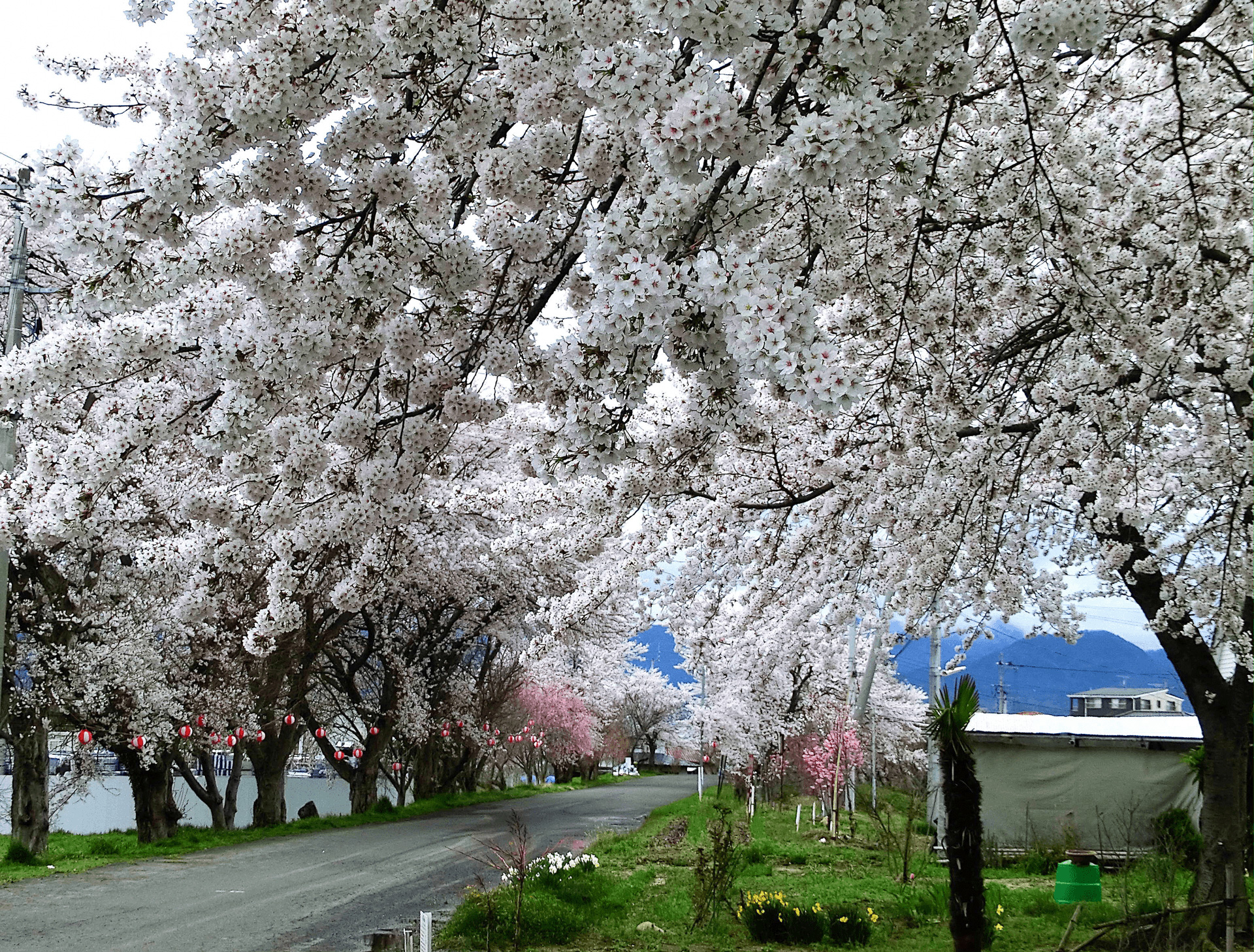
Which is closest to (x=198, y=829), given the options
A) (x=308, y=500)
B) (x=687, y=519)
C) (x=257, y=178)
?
(x=687, y=519)

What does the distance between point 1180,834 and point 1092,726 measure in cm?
367

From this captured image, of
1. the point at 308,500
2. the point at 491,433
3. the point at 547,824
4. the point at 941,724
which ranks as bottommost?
the point at 547,824

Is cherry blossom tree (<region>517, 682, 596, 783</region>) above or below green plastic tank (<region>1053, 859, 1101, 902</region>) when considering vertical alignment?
below

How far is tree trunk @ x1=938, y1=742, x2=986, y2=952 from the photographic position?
6.84m

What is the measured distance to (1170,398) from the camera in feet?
22.6

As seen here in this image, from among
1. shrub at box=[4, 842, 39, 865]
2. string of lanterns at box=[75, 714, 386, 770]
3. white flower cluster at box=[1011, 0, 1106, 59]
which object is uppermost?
white flower cluster at box=[1011, 0, 1106, 59]

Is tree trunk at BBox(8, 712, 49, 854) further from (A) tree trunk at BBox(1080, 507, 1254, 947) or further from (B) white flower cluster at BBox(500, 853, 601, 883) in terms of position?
(A) tree trunk at BBox(1080, 507, 1254, 947)

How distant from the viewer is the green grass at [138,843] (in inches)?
513

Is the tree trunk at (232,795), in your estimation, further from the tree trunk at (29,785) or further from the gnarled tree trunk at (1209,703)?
the gnarled tree trunk at (1209,703)

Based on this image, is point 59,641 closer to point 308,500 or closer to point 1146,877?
point 308,500

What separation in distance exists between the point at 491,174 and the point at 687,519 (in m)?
5.66

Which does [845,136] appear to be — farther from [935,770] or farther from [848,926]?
[935,770]

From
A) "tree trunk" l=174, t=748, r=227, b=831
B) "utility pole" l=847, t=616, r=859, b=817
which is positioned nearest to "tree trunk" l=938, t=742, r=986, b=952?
"utility pole" l=847, t=616, r=859, b=817

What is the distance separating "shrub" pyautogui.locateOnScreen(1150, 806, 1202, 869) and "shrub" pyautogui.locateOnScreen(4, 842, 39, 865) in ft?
47.8
